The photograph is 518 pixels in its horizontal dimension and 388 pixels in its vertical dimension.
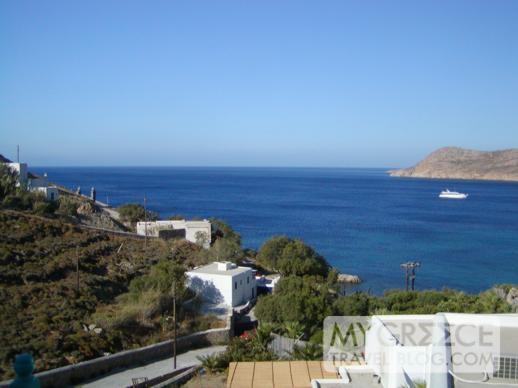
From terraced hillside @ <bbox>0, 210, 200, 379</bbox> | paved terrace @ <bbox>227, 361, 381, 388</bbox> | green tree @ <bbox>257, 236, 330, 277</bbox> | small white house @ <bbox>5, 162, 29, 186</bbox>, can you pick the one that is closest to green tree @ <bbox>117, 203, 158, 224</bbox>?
small white house @ <bbox>5, 162, 29, 186</bbox>

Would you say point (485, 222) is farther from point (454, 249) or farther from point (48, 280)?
point (48, 280)

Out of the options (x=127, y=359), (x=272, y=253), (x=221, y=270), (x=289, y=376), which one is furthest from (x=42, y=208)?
(x=289, y=376)

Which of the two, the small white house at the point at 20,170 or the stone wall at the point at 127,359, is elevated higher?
the small white house at the point at 20,170

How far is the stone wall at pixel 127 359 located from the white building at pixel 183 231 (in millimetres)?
16082

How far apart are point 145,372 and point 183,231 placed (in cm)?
2156

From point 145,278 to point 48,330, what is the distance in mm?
5238

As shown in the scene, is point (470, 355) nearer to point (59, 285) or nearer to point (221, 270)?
point (221, 270)

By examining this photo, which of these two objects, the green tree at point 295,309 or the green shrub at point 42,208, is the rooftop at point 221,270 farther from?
the green shrub at point 42,208

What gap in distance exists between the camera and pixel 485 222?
7181 centimetres

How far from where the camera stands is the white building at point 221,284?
21.2 meters

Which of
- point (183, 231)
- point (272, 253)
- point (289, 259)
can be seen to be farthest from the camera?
point (183, 231)

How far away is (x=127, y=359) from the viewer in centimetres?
Result: 1420

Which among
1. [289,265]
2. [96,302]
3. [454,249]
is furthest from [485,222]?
[96,302]

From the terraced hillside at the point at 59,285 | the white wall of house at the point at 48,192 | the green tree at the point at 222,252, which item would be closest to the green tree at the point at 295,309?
the terraced hillside at the point at 59,285
